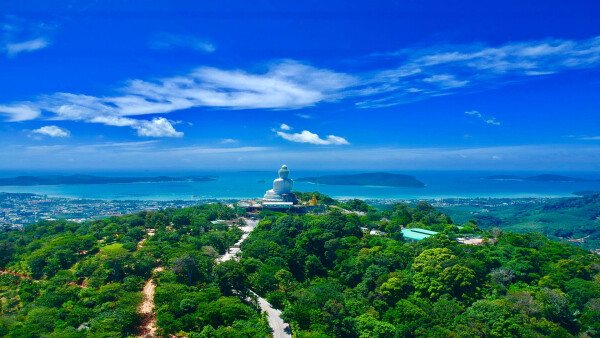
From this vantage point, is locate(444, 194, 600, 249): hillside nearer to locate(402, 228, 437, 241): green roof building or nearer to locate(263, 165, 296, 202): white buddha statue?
locate(402, 228, 437, 241): green roof building

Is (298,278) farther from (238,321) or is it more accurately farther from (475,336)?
(475,336)

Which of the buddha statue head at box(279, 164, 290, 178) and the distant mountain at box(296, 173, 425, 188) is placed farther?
the distant mountain at box(296, 173, 425, 188)

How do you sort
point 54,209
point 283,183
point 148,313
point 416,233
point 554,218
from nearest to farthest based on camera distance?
point 148,313
point 416,233
point 283,183
point 554,218
point 54,209

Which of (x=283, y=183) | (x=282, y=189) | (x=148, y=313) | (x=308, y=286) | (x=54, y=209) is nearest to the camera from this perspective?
(x=148, y=313)

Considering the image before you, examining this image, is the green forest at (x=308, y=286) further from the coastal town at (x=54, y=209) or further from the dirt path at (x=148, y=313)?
the coastal town at (x=54, y=209)

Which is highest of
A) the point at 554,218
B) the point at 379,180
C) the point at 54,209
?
the point at 379,180

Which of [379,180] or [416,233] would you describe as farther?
[379,180]

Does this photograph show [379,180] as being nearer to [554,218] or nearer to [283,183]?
[554,218]

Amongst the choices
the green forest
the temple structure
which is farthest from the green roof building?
the temple structure

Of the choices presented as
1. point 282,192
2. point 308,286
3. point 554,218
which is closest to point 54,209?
point 282,192
